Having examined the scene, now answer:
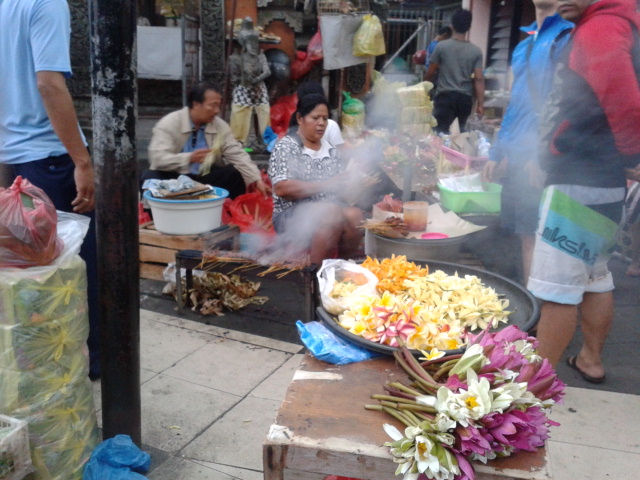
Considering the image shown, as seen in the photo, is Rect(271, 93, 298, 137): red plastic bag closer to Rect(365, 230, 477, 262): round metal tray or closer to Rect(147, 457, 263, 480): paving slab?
Rect(365, 230, 477, 262): round metal tray

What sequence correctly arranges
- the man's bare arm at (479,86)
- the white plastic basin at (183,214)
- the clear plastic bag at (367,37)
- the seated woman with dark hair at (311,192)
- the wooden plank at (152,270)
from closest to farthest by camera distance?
the seated woman with dark hair at (311,192) → the white plastic basin at (183,214) → the wooden plank at (152,270) → the man's bare arm at (479,86) → the clear plastic bag at (367,37)

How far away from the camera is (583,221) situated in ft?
9.35

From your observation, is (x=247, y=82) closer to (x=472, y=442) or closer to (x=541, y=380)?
(x=541, y=380)

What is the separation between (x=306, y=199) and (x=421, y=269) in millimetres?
2102

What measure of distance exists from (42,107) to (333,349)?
1.87m

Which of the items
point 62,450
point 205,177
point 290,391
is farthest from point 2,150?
point 205,177

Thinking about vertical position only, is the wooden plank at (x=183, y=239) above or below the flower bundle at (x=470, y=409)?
below

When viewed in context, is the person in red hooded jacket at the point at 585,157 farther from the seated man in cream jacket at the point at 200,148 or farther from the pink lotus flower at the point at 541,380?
the seated man in cream jacket at the point at 200,148

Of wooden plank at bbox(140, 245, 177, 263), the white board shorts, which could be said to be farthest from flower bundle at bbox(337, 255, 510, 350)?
wooden plank at bbox(140, 245, 177, 263)

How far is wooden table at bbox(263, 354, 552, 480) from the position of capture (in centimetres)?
160

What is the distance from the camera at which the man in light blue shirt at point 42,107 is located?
2.61m

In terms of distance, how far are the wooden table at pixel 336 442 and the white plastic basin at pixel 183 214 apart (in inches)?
116

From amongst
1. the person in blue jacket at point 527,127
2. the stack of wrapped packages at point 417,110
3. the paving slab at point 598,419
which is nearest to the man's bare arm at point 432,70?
the stack of wrapped packages at point 417,110

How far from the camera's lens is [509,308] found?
2.33m
